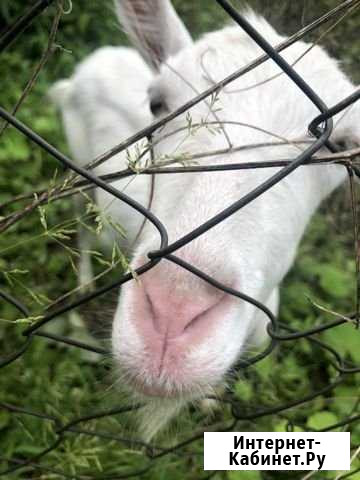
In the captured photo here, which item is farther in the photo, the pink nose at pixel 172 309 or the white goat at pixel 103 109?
the white goat at pixel 103 109

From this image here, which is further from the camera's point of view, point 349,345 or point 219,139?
point 349,345

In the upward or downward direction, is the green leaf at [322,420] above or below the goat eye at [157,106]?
below

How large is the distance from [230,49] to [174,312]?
4.52 ft

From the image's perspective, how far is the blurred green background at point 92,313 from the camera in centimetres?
275

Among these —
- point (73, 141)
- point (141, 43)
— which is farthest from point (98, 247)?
point (141, 43)

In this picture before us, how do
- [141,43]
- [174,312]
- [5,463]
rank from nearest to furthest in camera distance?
1. [174,312]
2. [5,463]
3. [141,43]

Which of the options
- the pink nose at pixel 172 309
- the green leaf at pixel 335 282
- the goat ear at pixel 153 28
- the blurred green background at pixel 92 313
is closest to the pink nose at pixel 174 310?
the pink nose at pixel 172 309

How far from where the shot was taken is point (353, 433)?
295cm

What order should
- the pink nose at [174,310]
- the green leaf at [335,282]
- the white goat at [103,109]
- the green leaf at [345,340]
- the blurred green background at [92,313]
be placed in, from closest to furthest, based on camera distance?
the pink nose at [174,310] < the blurred green background at [92,313] < the green leaf at [345,340] < the white goat at [103,109] < the green leaf at [335,282]

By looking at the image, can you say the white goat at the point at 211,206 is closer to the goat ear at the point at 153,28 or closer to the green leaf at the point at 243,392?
the goat ear at the point at 153,28

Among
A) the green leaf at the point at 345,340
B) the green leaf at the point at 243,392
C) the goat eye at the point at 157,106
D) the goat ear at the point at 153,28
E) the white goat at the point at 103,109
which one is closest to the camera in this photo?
the goat eye at the point at 157,106

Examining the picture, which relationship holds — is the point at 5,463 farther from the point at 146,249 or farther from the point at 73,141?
the point at 73,141

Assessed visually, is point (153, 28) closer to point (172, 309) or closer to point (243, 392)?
point (172, 309)

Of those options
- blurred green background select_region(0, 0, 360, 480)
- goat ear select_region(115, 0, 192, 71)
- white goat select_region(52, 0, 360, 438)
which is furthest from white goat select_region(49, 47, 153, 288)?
white goat select_region(52, 0, 360, 438)
